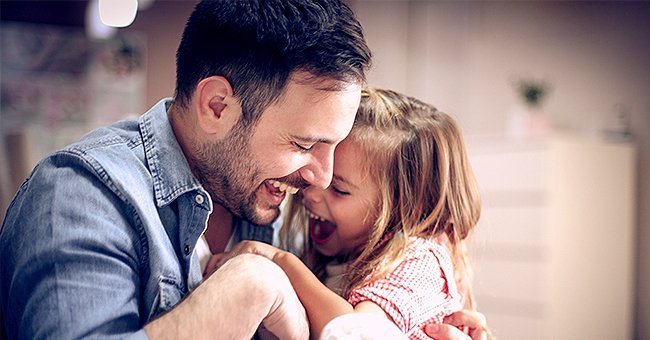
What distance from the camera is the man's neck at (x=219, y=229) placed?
4.94 ft

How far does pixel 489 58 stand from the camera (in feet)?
15.4

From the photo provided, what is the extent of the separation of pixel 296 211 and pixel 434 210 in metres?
0.34

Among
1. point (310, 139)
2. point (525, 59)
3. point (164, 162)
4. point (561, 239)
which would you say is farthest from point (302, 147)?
point (525, 59)

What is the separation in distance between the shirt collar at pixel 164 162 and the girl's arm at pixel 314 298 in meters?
0.19

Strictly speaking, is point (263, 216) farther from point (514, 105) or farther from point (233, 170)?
point (514, 105)

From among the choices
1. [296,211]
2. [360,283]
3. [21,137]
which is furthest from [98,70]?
[360,283]

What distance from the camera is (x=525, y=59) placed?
4438 millimetres

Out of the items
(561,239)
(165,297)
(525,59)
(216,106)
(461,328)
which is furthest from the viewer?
(525,59)

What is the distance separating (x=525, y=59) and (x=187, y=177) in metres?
3.61

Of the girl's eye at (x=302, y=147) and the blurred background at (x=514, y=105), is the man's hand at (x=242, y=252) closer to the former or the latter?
the girl's eye at (x=302, y=147)

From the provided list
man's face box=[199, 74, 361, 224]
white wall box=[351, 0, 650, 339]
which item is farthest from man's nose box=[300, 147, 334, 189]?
white wall box=[351, 0, 650, 339]

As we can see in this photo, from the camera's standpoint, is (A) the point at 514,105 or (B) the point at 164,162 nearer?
(B) the point at 164,162

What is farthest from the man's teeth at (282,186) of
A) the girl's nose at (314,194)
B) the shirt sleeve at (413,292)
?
the shirt sleeve at (413,292)

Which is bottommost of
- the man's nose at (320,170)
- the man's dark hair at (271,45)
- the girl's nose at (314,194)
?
the girl's nose at (314,194)
